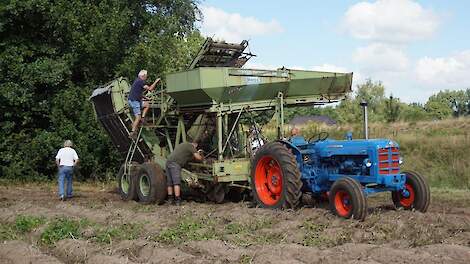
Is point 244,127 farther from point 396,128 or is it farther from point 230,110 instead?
point 396,128

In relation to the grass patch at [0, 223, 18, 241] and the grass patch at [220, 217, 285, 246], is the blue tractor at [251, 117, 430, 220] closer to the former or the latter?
the grass patch at [220, 217, 285, 246]

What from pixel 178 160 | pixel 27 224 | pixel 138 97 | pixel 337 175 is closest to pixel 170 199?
pixel 178 160

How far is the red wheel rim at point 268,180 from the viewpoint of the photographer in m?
10.3

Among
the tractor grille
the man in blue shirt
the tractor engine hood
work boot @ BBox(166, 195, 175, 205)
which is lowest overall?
work boot @ BBox(166, 195, 175, 205)

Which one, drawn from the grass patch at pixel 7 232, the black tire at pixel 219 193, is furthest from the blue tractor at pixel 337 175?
the grass patch at pixel 7 232

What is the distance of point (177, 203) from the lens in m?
11.9

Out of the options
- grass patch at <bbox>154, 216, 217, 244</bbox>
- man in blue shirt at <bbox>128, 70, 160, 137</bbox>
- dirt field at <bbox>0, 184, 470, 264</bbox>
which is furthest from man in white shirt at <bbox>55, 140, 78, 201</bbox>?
grass patch at <bbox>154, 216, 217, 244</bbox>

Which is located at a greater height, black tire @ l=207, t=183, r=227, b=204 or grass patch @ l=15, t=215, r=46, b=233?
black tire @ l=207, t=183, r=227, b=204

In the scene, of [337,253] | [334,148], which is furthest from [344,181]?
[337,253]

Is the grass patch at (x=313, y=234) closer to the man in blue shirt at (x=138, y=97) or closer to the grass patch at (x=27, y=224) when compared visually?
the grass patch at (x=27, y=224)

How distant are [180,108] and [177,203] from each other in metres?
1.88

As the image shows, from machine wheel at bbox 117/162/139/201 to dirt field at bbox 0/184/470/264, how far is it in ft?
6.49

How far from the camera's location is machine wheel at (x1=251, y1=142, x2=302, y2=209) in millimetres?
9773

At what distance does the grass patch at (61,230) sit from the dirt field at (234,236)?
1cm
